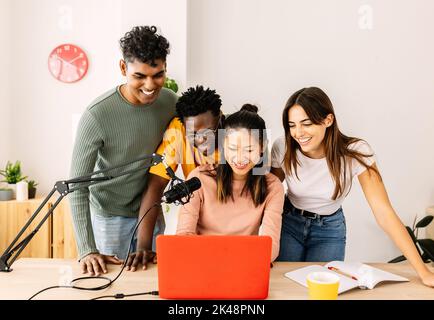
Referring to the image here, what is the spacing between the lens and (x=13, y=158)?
3271 mm

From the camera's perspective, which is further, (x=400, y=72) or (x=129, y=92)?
(x=400, y=72)

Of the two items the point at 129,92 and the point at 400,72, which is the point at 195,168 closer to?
the point at 129,92

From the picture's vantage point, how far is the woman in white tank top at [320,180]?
1.45 m

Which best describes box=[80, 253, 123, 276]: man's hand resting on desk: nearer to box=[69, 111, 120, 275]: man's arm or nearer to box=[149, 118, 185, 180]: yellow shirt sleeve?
box=[69, 111, 120, 275]: man's arm

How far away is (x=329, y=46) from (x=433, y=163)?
1.21 m

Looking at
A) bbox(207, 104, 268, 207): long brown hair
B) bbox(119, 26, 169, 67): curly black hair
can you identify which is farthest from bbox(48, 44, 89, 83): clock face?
bbox(207, 104, 268, 207): long brown hair

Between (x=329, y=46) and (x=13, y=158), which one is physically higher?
(x=329, y=46)

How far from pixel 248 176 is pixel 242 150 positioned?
0.37 ft

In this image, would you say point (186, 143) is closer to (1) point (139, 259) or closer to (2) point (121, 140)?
(2) point (121, 140)

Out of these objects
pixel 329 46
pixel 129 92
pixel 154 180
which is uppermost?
→ pixel 329 46

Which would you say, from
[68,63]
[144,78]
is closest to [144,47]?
[144,78]

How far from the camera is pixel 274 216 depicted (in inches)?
56.6
